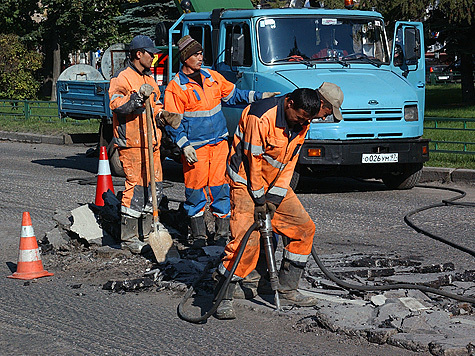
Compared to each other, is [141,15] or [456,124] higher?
[141,15]

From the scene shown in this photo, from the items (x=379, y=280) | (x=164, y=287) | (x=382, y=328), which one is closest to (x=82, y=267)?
(x=164, y=287)

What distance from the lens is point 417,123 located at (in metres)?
10.8

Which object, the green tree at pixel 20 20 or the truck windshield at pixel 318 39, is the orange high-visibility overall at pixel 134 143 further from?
the green tree at pixel 20 20

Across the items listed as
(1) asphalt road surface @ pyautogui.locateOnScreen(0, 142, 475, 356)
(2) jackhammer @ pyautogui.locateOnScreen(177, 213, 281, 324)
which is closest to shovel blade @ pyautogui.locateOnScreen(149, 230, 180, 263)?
(1) asphalt road surface @ pyautogui.locateOnScreen(0, 142, 475, 356)

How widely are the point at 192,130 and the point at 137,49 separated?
Answer: 91cm

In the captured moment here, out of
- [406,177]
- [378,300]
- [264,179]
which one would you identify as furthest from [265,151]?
[406,177]

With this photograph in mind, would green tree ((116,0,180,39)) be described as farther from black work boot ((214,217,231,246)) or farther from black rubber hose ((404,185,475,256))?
black work boot ((214,217,231,246))

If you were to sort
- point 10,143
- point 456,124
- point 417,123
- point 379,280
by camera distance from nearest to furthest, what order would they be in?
point 379,280
point 417,123
point 456,124
point 10,143

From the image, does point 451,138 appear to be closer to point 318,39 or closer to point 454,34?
point 318,39

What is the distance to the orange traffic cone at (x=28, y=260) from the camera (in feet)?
22.1

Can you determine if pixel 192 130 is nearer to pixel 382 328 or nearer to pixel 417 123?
Result: pixel 382 328

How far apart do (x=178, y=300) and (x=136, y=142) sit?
2.00 meters

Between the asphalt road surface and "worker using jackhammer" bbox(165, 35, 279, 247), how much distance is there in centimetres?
115

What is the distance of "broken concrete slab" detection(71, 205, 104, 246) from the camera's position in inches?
307
